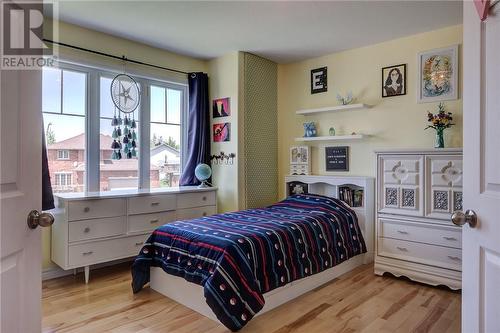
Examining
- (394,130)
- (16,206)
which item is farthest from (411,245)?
(16,206)

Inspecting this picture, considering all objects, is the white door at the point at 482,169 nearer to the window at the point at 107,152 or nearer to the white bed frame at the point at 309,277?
the white bed frame at the point at 309,277

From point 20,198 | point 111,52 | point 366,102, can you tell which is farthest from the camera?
point 366,102

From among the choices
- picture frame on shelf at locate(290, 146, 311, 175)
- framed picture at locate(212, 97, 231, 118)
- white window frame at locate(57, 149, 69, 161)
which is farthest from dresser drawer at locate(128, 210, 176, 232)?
picture frame on shelf at locate(290, 146, 311, 175)

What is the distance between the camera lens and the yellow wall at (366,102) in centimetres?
339

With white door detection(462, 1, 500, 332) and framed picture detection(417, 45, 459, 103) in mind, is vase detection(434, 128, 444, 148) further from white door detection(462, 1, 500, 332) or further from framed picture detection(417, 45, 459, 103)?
white door detection(462, 1, 500, 332)

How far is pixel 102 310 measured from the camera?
2443 mm

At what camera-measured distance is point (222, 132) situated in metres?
4.18

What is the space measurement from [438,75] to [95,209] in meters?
3.61

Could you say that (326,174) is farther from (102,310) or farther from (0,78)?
(0,78)

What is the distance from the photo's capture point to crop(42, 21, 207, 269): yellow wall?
10.4ft

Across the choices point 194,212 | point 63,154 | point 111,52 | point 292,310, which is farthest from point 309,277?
point 111,52

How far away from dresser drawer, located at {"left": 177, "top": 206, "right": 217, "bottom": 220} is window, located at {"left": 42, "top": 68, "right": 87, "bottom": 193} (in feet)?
3.44

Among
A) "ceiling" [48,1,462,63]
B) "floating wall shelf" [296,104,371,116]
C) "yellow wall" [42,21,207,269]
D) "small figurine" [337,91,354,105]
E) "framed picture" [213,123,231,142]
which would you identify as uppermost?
"ceiling" [48,1,462,63]

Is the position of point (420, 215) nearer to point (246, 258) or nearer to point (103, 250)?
point (246, 258)
